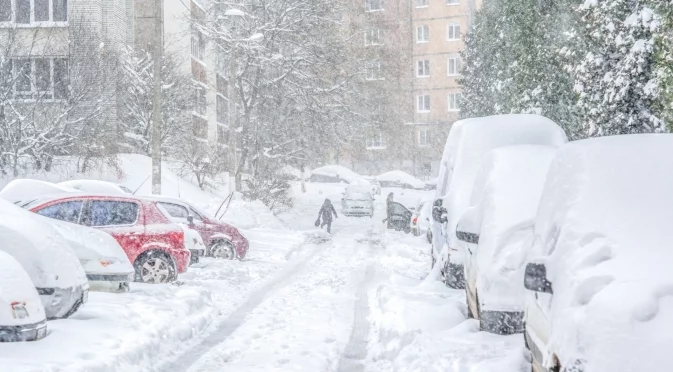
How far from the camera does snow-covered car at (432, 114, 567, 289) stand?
11.8 m

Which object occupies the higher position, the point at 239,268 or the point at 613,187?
the point at 613,187

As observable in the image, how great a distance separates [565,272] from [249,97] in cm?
3291

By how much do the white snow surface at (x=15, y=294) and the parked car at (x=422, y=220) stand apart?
17.8 m

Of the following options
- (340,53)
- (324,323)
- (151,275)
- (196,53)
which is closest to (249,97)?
(340,53)

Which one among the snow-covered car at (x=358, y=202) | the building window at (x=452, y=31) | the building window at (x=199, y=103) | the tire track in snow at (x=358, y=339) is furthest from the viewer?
the building window at (x=452, y=31)

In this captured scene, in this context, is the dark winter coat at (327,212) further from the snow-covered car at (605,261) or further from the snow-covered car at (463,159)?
the snow-covered car at (605,261)

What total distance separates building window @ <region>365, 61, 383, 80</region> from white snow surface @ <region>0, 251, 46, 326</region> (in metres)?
33.8

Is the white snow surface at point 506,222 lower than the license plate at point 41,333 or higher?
higher

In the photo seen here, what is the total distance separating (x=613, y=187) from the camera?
214 inches

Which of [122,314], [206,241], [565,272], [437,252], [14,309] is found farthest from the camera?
[206,241]

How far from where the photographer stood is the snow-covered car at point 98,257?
11.6m

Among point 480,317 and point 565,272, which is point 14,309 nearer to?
point 480,317

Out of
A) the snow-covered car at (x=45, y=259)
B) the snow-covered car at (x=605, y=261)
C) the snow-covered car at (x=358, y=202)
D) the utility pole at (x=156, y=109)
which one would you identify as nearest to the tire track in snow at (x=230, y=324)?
the snow-covered car at (x=45, y=259)

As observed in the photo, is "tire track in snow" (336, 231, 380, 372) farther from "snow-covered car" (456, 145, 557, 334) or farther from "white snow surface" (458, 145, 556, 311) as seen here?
"white snow surface" (458, 145, 556, 311)
